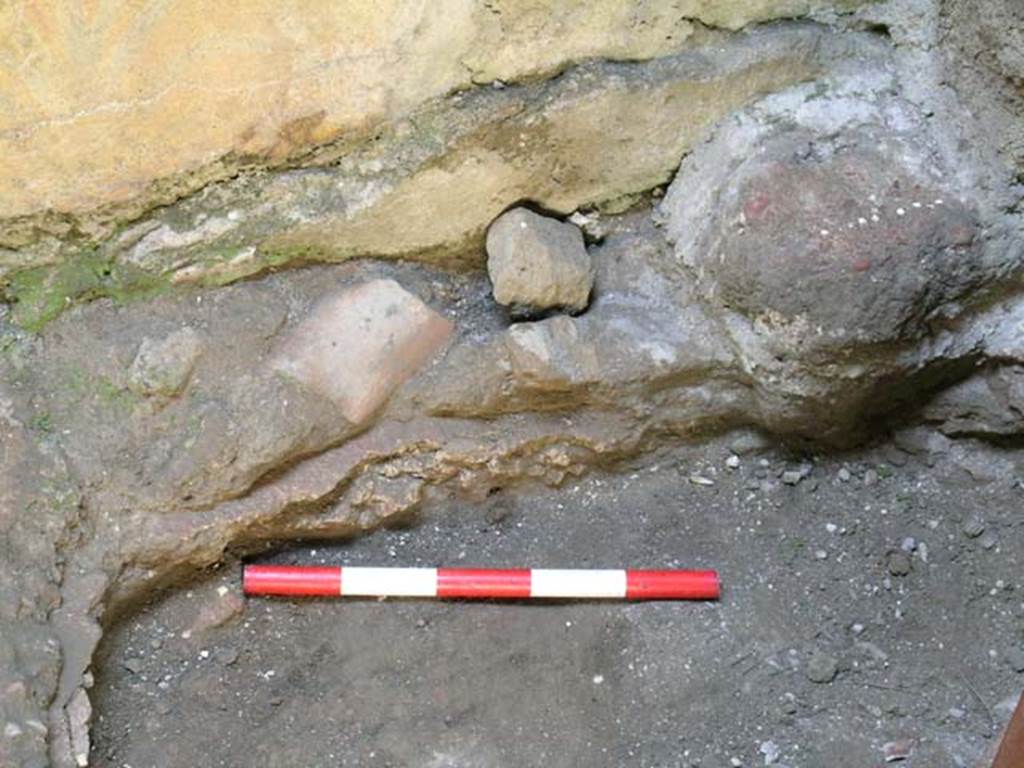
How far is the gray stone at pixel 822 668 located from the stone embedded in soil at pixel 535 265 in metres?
0.47

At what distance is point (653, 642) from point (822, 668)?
0.18m

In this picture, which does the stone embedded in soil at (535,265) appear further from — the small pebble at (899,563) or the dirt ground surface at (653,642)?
the small pebble at (899,563)

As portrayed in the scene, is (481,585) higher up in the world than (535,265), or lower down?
lower down

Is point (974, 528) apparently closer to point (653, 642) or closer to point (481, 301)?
point (653, 642)

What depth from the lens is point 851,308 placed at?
152cm

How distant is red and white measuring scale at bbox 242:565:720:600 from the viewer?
1.58m

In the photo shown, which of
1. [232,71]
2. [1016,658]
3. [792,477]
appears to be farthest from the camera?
[792,477]

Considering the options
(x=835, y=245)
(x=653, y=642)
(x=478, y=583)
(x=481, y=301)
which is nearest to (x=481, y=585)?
(x=478, y=583)

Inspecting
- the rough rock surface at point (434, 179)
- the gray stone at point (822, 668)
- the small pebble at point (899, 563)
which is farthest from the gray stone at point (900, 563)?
the rough rock surface at point (434, 179)

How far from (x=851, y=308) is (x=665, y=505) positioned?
325 mm

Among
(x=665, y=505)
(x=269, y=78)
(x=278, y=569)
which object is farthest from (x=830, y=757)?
(x=269, y=78)

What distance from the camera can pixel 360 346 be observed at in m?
1.56

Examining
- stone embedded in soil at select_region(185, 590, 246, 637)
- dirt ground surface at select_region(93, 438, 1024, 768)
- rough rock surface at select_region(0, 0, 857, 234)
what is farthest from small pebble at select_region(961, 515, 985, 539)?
stone embedded in soil at select_region(185, 590, 246, 637)

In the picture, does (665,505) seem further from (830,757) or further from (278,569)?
(278,569)
